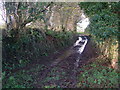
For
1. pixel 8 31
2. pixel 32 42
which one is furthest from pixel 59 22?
pixel 8 31

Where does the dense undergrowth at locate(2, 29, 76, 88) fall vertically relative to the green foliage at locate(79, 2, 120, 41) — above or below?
below

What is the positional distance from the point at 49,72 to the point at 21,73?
1.52 m

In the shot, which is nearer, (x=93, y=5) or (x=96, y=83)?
(x=96, y=83)

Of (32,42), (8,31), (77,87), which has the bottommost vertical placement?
(77,87)

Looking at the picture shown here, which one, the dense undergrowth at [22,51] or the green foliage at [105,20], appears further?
the dense undergrowth at [22,51]

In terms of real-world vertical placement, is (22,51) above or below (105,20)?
below

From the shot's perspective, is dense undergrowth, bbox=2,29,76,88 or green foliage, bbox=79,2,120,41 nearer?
green foliage, bbox=79,2,120,41

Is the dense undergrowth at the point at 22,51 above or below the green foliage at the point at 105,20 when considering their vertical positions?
below

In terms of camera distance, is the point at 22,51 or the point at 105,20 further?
the point at 22,51

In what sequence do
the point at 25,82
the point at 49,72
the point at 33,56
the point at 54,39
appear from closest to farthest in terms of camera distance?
the point at 25,82 < the point at 49,72 < the point at 33,56 < the point at 54,39

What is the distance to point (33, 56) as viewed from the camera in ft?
35.1

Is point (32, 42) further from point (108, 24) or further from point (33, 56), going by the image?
point (108, 24)

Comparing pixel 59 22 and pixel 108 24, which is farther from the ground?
pixel 59 22

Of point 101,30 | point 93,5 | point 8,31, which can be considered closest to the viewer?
point 101,30
